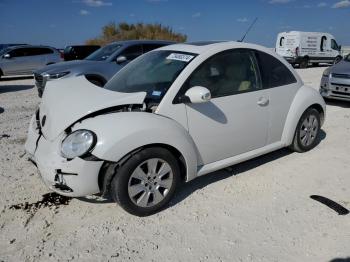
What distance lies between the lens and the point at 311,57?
855 inches

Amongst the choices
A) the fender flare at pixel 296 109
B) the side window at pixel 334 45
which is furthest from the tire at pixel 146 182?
the side window at pixel 334 45

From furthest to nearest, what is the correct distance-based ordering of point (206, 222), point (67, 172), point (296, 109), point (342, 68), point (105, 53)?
point (105, 53) < point (342, 68) < point (296, 109) < point (206, 222) < point (67, 172)

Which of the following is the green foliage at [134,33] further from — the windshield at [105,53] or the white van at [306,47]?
the windshield at [105,53]

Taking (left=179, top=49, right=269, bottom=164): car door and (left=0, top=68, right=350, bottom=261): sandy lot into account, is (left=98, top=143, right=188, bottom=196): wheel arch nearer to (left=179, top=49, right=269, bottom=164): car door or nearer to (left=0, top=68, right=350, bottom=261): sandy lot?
(left=0, top=68, right=350, bottom=261): sandy lot

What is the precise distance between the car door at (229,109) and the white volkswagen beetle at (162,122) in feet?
0.04

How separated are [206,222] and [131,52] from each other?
265 inches

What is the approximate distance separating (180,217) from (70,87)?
6.25 feet

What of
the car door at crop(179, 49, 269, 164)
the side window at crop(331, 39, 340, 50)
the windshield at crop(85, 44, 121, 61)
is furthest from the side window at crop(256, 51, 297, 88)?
the side window at crop(331, 39, 340, 50)

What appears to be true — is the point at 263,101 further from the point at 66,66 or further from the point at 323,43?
the point at 323,43

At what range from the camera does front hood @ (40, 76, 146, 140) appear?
3402mm

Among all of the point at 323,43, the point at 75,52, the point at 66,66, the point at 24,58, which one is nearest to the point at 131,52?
the point at 66,66

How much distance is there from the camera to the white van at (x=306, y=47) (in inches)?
834

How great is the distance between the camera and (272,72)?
4480mm

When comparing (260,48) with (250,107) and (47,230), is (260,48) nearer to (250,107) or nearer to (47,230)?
(250,107)
